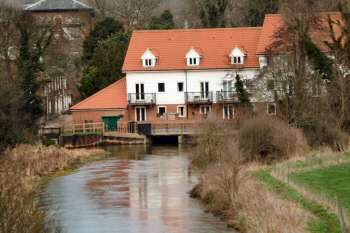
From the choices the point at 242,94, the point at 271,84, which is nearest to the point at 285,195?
the point at 271,84

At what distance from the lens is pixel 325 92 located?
46.4 metres

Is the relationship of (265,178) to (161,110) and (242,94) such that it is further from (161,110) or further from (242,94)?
(161,110)

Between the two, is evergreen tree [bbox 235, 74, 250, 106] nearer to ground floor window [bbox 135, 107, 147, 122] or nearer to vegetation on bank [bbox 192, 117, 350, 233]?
ground floor window [bbox 135, 107, 147, 122]

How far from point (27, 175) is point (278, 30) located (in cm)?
2550

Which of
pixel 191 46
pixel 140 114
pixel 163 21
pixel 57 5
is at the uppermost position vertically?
pixel 57 5

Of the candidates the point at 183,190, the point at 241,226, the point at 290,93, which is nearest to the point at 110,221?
the point at 241,226

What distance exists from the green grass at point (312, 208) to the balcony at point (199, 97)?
35608 millimetres

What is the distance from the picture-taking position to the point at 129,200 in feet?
108

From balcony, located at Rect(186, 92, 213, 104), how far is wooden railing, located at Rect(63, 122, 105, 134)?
7.42m

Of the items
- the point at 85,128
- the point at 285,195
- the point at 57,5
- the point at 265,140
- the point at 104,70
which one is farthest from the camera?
the point at 57,5

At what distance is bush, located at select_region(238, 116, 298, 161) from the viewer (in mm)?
37562

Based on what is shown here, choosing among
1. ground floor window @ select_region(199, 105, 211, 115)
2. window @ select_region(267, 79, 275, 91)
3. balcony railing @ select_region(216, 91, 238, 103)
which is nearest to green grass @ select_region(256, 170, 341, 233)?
window @ select_region(267, 79, 275, 91)

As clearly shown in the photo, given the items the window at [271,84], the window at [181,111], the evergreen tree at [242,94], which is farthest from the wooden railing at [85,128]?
the window at [271,84]

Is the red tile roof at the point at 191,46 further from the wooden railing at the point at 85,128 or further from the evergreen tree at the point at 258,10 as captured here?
the evergreen tree at the point at 258,10
